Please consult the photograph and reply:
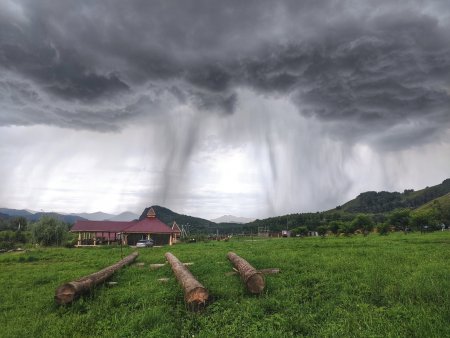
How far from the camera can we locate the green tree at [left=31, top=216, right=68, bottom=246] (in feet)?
193

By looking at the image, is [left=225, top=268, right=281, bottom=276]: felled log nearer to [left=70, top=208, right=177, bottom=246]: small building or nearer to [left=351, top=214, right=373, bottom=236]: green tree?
[left=70, top=208, right=177, bottom=246]: small building

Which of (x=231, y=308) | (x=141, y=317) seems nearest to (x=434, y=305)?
(x=231, y=308)

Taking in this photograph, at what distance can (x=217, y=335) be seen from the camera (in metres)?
7.50

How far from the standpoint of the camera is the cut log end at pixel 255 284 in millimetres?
10866

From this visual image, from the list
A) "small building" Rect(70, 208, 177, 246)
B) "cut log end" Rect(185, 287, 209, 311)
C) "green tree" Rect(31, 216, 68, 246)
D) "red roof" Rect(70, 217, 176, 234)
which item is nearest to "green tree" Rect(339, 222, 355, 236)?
"small building" Rect(70, 208, 177, 246)

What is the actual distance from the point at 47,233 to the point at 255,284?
59.0 metres

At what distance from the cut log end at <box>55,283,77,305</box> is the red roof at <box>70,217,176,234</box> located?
5384 centimetres

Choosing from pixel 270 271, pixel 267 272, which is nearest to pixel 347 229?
pixel 270 271

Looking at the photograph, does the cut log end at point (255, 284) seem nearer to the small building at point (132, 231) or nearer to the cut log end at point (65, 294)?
the cut log end at point (65, 294)

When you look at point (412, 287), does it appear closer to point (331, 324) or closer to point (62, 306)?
point (331, 324)

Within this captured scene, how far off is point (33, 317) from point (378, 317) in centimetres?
1005

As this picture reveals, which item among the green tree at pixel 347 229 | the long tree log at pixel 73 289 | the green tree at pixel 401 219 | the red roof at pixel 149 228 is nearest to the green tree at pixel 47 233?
the red roof at pixel 149 228

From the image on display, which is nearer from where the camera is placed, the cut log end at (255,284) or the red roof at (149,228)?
the cut log end at (255,284)

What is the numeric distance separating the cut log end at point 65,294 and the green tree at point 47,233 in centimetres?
5493
